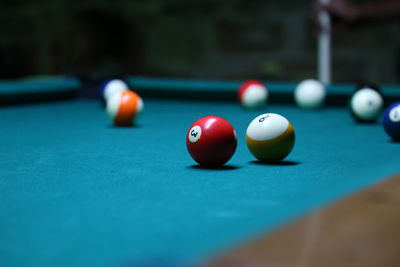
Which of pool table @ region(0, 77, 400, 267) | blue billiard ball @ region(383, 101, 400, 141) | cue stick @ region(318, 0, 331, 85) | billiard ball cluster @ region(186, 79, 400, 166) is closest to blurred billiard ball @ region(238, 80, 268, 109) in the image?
pool table @ region(0, 77, 400, 267)

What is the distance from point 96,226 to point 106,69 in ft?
27.7

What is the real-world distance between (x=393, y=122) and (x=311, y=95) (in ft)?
6.14

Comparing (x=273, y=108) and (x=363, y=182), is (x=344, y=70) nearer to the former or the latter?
(x=273, y=108)

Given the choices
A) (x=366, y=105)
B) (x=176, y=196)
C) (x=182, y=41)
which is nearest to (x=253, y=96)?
(x=366, y=105)

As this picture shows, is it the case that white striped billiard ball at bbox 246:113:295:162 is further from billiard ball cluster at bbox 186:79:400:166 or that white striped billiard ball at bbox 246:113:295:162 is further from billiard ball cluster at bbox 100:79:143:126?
billiard ball cluster at bbox 100:79:143:126

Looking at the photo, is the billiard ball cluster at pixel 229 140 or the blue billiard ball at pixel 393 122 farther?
the blue billiard ball at pixel 393 122

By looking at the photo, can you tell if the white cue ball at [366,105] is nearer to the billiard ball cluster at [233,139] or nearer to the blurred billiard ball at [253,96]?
the blurred billiard ball at [253,96]

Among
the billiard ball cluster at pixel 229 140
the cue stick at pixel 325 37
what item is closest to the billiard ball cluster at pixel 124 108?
the billiard ball cluster at pixel 229 140

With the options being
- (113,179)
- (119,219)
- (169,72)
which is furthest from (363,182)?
(169,72)

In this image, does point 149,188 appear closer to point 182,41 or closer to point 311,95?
point 311,95

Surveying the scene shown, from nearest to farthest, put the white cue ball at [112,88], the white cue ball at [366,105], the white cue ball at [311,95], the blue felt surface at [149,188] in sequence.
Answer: the blue felt surface at [149,188], the white cue ball at [366,105], the white cue ball at [311,95], the white cue ball at [112,88]

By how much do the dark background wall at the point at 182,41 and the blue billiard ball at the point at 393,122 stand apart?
502 cm

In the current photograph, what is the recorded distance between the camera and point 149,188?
205cm

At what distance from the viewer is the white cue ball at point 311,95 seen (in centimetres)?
505
